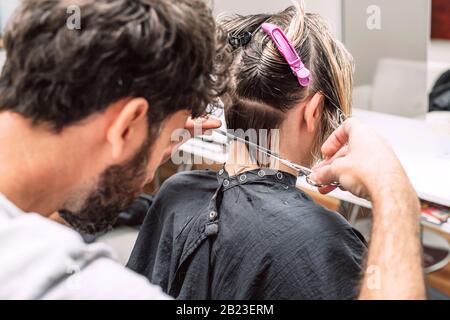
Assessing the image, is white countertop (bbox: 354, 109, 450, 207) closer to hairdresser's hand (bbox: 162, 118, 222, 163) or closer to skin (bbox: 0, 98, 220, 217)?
hairdresser's hand (bbox: 162, 118, 222, 163)

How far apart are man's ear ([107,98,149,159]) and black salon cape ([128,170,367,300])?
27cm

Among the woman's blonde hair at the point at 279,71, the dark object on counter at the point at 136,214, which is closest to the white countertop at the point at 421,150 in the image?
the woman's blonde hair at the point at 279,71

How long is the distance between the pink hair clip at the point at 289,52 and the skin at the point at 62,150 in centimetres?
34

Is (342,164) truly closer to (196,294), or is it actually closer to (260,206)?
(260,206)

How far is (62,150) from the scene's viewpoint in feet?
2.48

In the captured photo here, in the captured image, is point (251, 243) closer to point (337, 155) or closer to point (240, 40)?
point (337, 155)

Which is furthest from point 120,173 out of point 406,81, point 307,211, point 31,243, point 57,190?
point 406,81

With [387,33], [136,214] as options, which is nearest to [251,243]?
[136,214]

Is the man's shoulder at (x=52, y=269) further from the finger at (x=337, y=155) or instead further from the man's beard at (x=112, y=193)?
the finger at (x=337, y=155)

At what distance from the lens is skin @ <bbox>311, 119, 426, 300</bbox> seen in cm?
68

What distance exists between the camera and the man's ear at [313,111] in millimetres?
1061

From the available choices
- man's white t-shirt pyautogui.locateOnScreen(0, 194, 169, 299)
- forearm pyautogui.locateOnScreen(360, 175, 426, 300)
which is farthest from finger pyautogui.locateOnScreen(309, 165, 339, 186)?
man's white t-shirt pyautogui.locateOnScreen(0, 194, 169, 299)

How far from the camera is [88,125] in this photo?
749 millimetres

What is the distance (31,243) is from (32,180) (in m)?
0.14
